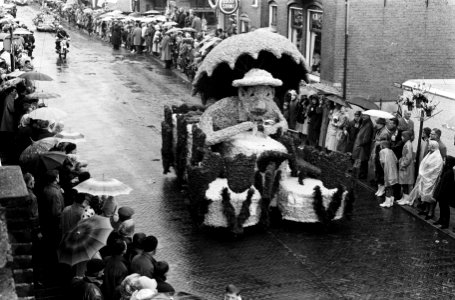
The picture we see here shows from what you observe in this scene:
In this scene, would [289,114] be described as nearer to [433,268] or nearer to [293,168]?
[293,168]

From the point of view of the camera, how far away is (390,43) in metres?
23.3

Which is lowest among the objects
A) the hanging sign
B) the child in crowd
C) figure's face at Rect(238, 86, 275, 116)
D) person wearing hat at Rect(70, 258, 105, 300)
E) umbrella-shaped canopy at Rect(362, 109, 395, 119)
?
the child in crowd

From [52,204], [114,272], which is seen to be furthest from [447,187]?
[114,272]

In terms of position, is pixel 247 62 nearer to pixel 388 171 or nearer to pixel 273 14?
pixel 388 171

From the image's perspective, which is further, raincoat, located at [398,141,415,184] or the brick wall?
the brick wall

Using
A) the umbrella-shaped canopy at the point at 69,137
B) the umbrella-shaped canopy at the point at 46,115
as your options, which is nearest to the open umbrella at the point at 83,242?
the umbrella-shaped canopy at the point at 69,137

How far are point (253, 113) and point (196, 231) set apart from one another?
8.03ft

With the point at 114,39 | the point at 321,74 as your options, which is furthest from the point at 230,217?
the point at 114,39

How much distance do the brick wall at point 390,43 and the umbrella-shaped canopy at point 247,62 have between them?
301 inches

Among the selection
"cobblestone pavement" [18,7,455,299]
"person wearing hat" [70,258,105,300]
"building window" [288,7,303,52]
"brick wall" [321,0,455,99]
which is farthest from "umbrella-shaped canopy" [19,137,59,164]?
"building window" [288,7,303,52]

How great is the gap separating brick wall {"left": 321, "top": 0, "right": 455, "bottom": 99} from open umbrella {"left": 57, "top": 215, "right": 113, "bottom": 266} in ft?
48.5

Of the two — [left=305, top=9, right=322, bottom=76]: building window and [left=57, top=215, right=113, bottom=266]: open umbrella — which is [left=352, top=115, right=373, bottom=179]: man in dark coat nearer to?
[left=57, top=215, right=113, bottom=266]: open umbrella

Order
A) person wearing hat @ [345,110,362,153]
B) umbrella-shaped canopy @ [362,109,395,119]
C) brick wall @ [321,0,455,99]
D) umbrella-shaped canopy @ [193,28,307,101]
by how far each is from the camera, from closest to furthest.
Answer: umbrella-shaped canopy @ [193,28,307,101]
umbrella-shaped canopy @ [362,109,395,119]
person wearing hat @ [345,110,362,153]
brick wall @ [321,0,455,99]

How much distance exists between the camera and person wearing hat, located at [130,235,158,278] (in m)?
8.76
